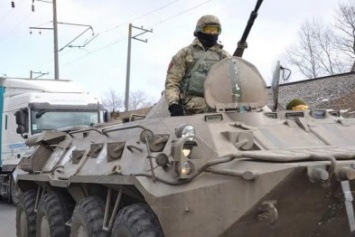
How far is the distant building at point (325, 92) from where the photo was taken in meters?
22.1

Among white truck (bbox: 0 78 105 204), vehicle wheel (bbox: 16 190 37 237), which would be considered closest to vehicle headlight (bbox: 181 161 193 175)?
vehicle wheel (bbox: 16 190 37 237)

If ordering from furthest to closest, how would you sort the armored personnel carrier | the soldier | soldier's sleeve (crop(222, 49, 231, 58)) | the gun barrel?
1. the gun barrel
2. soldier's sleeve (crop(222, 49, 231, 58))
3. the soldier
4. the armored personnel carrier

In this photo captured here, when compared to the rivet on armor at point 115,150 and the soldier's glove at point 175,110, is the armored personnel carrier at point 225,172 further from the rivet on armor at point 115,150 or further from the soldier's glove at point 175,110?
the soldier's glove at point 175,110

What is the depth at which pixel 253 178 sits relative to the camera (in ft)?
15.4

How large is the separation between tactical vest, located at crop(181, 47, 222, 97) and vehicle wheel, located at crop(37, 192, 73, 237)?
2.42m

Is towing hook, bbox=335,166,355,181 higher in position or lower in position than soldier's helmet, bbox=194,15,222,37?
lower

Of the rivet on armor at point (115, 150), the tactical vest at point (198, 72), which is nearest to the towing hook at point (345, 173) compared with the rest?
the tactical vest at point (198, 72)

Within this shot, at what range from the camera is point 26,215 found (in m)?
9.15

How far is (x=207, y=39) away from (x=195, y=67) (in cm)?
37

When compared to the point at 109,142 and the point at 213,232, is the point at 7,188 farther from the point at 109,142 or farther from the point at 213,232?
the point at 213,232

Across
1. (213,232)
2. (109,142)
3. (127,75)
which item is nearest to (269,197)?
(213,232)

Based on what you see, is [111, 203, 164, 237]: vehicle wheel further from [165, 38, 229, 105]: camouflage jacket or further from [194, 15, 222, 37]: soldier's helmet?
[194, 15, 222, 37]: soldier's helmet

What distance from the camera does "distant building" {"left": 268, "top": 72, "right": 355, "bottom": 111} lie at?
2211cm

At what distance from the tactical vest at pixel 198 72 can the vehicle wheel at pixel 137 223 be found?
157 centimetres
